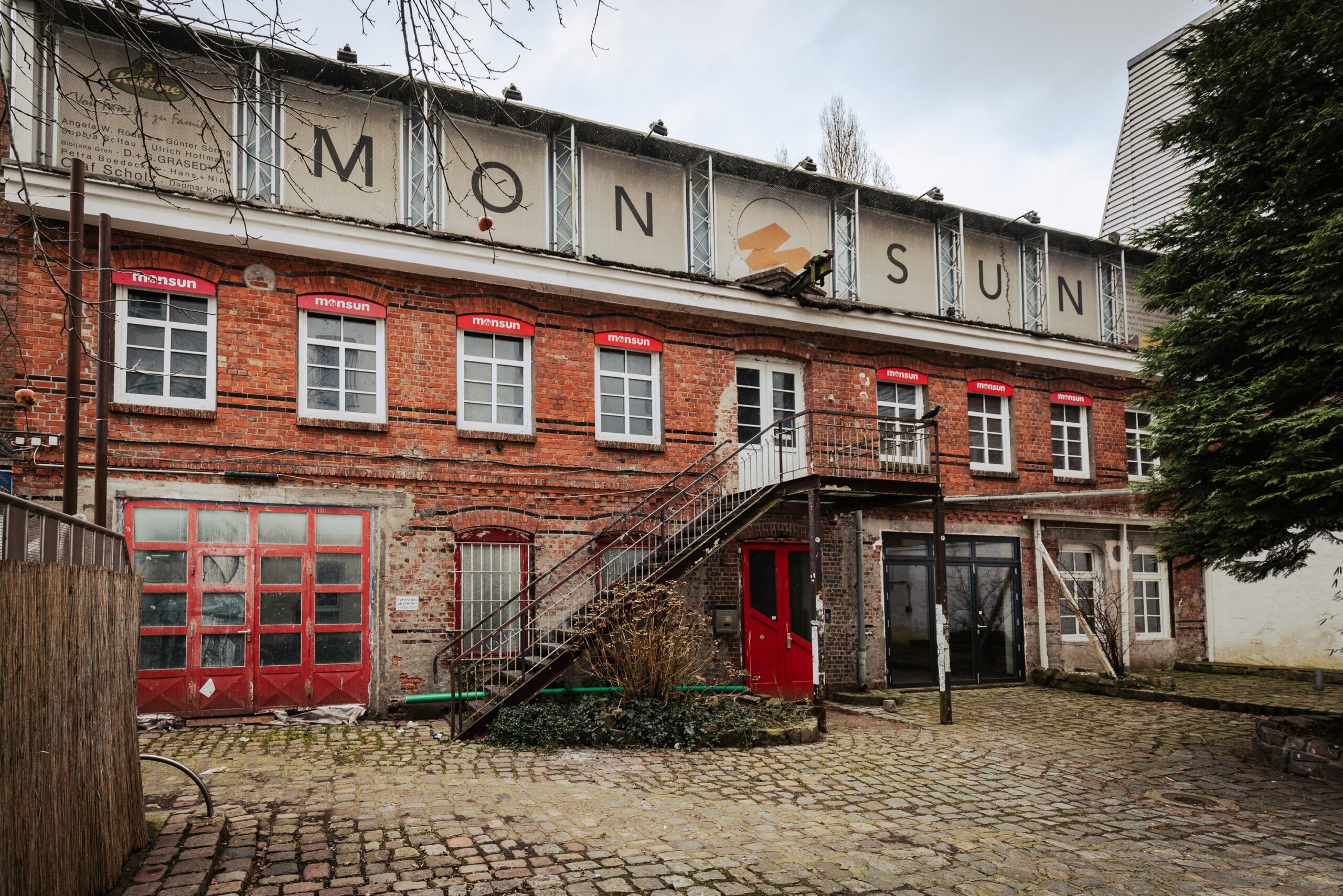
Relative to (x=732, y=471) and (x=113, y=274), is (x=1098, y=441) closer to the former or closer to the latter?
(x=732, y=471)

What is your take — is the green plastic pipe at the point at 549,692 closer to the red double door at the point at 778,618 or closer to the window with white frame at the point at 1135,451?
the red double door at the point at 778,618

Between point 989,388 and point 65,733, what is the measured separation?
14.5m

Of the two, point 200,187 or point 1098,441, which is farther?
point 1098,441

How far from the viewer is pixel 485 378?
39.6 ft

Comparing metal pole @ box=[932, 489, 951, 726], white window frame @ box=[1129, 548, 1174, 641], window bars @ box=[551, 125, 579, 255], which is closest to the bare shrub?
metal pole @ box=[932, 489, 951, 726]

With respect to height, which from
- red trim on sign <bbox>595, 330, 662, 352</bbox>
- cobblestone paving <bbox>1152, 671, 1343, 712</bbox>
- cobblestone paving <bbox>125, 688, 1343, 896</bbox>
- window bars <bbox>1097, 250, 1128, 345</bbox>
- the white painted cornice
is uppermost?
window bars <bbox>1097, 250, 1128, 345</bbox>

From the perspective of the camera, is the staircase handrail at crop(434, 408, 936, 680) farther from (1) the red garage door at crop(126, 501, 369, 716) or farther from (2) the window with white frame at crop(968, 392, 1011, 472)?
(2) the window with white frame at crop(968, 392, 1011, 472)

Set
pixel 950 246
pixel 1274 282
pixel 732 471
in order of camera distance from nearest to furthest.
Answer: pixel 1274 282 → pixel 732 471 → pixel 950 246

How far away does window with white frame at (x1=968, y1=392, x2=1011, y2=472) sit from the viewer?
15688 millimetres

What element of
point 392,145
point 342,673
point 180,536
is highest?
point 392,145

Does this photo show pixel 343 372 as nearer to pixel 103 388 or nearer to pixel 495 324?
pixel 495 324

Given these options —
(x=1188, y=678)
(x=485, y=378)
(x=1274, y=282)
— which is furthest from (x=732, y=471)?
(x=1188, y=678)

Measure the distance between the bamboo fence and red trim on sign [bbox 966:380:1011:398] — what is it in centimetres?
1334

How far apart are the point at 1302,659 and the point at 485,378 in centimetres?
1595
